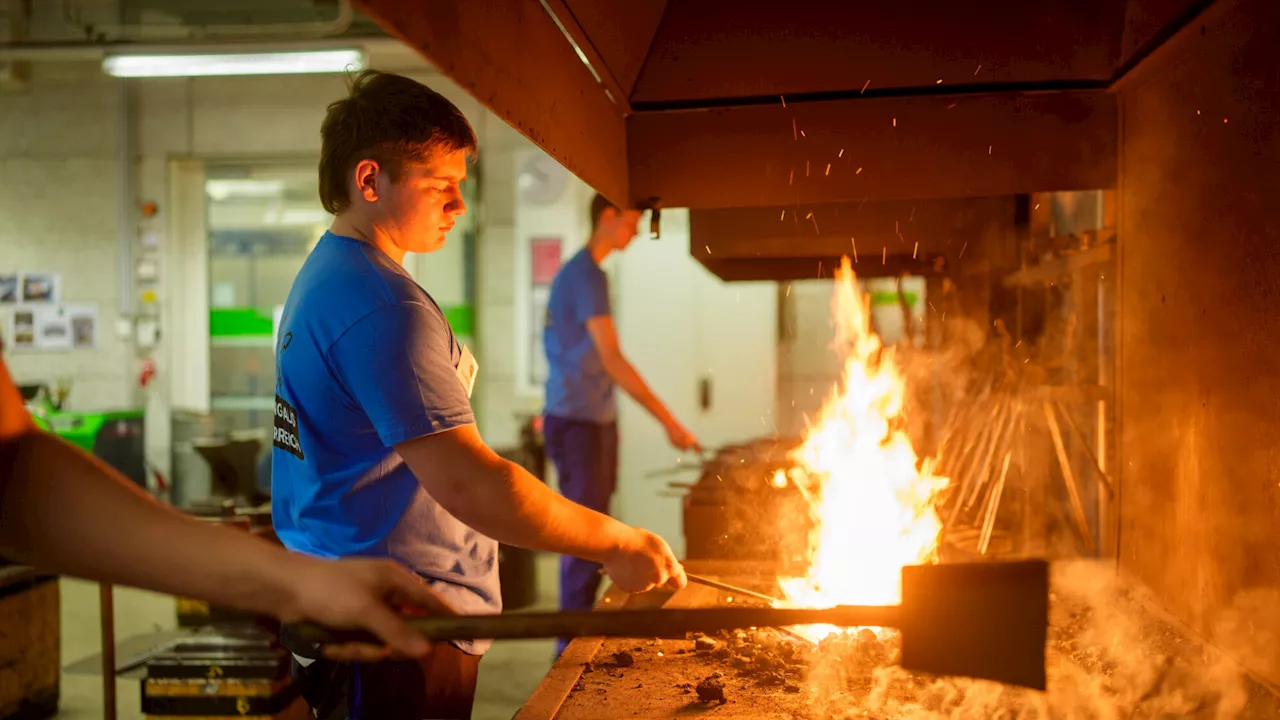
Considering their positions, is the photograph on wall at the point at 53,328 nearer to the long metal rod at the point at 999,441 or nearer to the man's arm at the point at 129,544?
the long metal rod at the point at 999,441

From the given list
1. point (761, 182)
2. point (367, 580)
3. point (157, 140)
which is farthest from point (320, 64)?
point (367, 580)

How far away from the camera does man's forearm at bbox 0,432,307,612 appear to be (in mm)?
1053

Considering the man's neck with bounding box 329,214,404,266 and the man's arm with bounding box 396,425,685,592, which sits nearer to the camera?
the man's arm with bounding box 396,425,685,592

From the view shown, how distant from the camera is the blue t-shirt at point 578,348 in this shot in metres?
4.28

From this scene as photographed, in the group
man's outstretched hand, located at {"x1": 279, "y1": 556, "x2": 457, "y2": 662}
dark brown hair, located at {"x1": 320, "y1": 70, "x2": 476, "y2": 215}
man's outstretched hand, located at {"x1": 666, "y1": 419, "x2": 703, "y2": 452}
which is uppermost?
dark brown hair, located at {"x1": 320, "y1": 70, "x2": 476, "y2": 215}

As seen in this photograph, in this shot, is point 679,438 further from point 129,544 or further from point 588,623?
point 129,544

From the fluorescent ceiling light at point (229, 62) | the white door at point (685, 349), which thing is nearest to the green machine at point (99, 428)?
the fluorescent ceiling light at point (229, 62)

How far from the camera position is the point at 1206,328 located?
1.89 metres

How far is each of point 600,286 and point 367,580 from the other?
3193mm

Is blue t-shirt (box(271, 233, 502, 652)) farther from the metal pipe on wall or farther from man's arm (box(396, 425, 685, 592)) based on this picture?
the metal pipe on wall

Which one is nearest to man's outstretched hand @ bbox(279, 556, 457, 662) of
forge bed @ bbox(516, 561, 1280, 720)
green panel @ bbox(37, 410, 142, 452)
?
forge bed @ bbox(516, 561, 1280, 720)

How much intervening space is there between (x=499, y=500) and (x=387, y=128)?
716 mm

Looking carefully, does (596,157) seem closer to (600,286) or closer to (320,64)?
(600,286)

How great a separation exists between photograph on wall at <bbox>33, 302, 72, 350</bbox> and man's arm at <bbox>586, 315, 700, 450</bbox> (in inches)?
216
